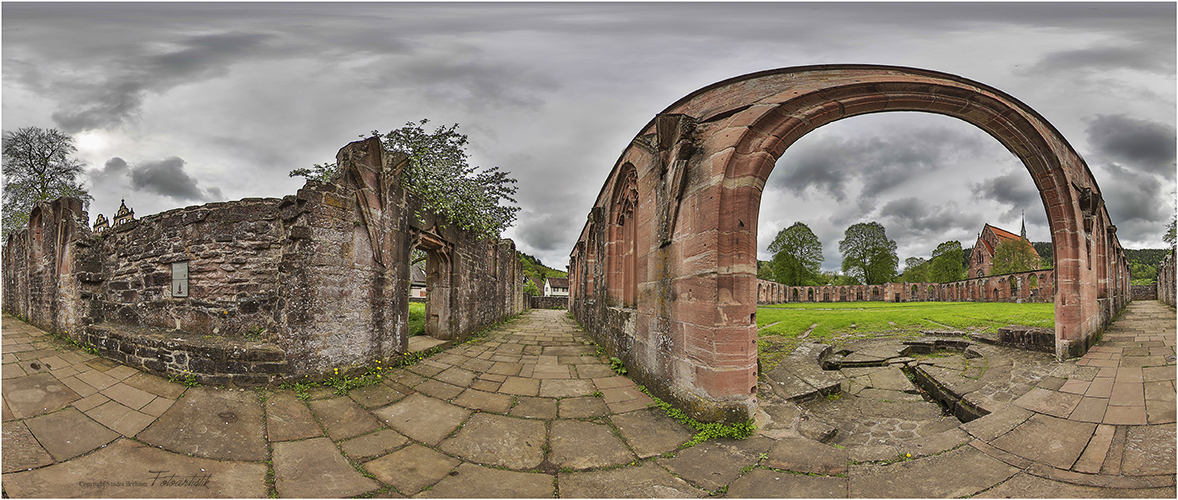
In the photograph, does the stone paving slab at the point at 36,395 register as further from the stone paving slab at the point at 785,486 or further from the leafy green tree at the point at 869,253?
the leafy green tree at the point at 869,253

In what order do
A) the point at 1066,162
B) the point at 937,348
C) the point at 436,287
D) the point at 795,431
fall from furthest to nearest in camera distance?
the point at 436,287, the point at 937,348, the point at 1066,162, the point at 795,431

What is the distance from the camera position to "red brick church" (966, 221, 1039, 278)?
45781 millimetres

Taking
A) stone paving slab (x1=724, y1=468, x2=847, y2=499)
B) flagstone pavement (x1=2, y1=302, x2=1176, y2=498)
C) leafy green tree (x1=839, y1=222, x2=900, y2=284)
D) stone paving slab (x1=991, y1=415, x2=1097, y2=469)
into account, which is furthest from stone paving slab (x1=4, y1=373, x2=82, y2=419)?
leafy green tree (x1=839, y1=222, x2=900, y2=284)

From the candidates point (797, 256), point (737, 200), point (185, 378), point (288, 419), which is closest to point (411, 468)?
point (288, 419)

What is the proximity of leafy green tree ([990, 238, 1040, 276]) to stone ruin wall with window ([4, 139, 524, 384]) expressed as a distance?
178 ft

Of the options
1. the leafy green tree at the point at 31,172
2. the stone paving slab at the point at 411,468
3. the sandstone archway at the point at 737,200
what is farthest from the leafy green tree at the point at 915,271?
Result: the leafy green tree at the point at 31,172

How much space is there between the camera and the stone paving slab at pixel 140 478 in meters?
2.69

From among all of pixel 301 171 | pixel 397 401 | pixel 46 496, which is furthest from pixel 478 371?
pixel 301 171

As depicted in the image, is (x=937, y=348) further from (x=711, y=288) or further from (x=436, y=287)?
(x=436, y=287)

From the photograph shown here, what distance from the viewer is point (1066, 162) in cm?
582

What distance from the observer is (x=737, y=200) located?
3977 mm

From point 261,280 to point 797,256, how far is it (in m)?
43.0

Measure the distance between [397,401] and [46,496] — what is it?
2.43 meters

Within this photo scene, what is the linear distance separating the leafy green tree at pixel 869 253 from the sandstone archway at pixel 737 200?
41089 mm
